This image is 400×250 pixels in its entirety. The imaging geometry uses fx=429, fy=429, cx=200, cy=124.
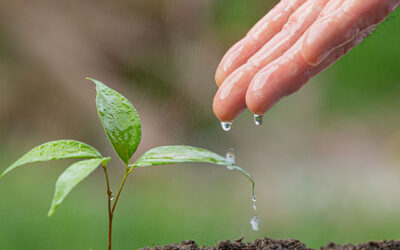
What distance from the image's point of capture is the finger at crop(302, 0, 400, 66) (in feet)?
2.37

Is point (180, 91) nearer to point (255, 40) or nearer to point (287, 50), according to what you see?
point (255, 40)

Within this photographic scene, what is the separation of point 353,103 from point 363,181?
2.15 feet

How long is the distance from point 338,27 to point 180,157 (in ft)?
1.23

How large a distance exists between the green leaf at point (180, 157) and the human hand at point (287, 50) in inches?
9.7

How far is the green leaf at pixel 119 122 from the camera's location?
59 centimetres

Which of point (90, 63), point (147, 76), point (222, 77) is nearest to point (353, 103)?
point (147, 76)

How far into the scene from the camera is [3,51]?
236cm

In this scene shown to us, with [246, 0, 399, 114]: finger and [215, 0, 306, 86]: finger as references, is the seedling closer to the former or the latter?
[246, 0, 399, 114]: finger

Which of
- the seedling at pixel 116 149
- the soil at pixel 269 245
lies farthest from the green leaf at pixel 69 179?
the soil at pixel 269 245

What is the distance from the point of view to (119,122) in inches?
23.4

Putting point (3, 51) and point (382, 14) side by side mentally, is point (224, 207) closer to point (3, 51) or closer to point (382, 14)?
point (382, 14)

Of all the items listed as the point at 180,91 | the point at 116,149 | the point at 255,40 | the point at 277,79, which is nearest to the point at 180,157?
the point at 116,149

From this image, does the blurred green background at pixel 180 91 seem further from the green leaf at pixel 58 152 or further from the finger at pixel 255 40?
the green leaf at pixel 58 152

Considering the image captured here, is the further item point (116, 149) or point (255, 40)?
point (255, 40)
